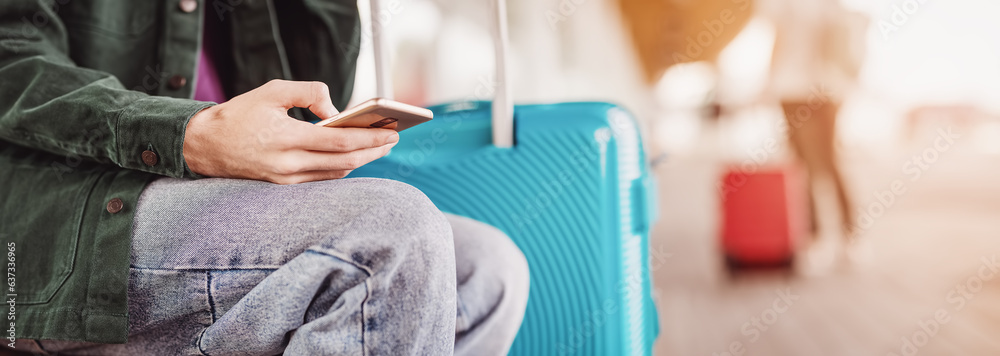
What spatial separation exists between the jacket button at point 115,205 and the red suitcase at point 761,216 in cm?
207

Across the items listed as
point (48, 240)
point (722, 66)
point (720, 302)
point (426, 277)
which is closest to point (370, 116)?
point (426, 277)

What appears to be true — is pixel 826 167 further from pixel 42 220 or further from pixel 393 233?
pixel 42 220

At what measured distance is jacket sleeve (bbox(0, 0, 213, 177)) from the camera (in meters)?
0.46

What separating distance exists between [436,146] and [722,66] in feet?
36.7

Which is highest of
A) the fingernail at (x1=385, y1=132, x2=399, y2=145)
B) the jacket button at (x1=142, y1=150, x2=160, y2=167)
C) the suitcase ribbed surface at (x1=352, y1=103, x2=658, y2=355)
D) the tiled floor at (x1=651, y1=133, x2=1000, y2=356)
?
the fingernail at (x1=385, y1=132, x2=399, y2=145)

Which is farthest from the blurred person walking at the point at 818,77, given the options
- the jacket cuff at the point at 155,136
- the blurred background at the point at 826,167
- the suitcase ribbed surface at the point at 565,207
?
the jacket cuff at the point at 155,136

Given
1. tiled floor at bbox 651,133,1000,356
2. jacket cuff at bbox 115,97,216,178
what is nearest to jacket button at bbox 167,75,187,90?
jacket cuff at bbox 115,97,216,178

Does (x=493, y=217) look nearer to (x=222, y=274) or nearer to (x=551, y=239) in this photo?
(x=551, y=239)

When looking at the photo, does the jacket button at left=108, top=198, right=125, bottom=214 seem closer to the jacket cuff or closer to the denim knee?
the jacket cuff

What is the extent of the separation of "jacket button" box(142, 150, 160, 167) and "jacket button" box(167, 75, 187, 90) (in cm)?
20

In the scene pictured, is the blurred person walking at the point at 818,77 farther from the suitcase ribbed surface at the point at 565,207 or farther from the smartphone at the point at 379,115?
the smartphone at the point at 379,115

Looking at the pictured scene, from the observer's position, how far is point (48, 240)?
465 millimetres

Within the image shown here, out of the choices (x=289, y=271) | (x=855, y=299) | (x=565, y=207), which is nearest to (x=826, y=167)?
(x=855, y=299)

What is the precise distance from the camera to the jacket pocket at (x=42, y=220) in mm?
457
